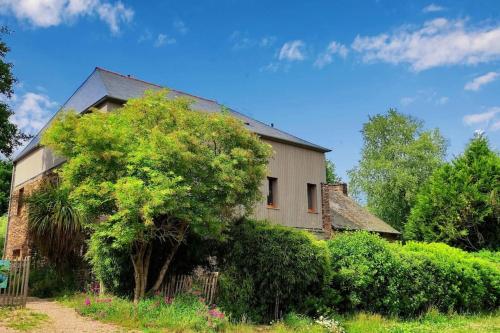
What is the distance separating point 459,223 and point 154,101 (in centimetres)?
1528

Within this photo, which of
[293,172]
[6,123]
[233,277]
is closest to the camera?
[233,277]

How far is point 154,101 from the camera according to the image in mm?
12062

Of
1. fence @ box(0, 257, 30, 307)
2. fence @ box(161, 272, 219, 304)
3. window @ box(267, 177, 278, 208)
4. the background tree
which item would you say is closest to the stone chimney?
the background tree

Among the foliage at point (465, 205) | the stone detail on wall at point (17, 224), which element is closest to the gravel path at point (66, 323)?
the stone detail on wall at point (17, 224)

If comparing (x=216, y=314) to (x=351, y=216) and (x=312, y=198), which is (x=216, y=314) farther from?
(x=351, y=216)

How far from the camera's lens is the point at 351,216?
2767 cm

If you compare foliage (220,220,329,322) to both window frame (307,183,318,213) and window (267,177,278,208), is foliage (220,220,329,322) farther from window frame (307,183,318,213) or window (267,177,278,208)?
window frame (307,183,318,213)

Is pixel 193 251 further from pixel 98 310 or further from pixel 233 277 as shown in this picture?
pixel 98 310

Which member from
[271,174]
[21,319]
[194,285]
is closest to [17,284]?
[21,319]

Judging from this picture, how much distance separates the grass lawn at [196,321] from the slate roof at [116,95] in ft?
24.3

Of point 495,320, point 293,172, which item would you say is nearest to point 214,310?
point 495,320

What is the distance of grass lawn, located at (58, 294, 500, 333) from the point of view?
31.7ft

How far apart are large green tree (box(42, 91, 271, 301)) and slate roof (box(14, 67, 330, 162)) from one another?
438cm

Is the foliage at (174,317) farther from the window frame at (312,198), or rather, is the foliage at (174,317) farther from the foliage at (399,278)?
the window frame at (312,198)
